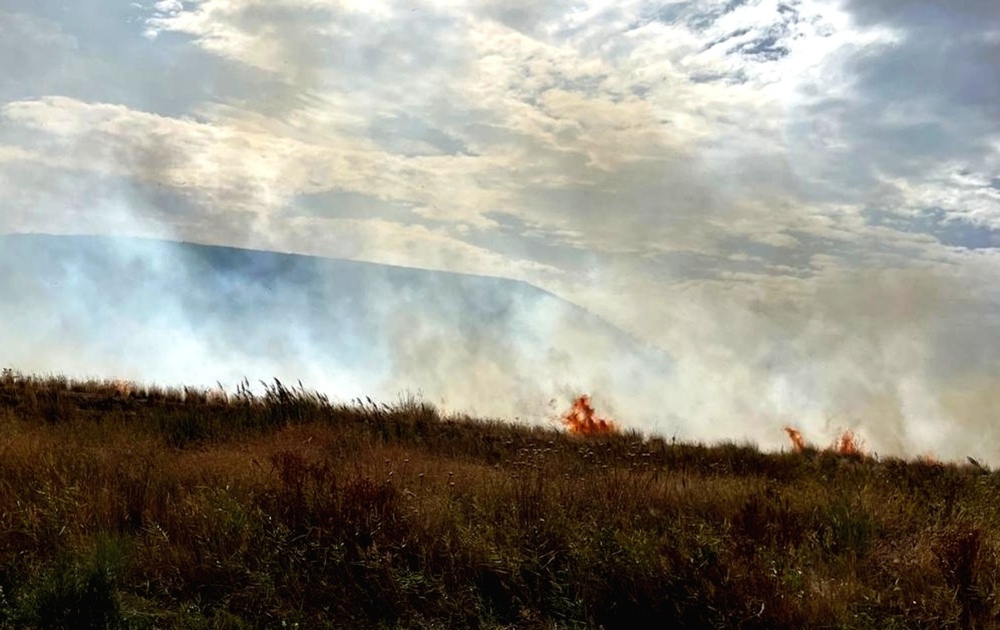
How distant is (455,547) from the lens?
6.36 metres

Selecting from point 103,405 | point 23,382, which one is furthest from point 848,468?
point 23,382

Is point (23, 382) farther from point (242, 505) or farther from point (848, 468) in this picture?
point (848, 468)

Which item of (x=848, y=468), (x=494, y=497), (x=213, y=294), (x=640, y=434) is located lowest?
(x=213, y=294)

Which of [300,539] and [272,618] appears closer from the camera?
[272,618]

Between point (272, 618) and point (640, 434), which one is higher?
point (272, 618)

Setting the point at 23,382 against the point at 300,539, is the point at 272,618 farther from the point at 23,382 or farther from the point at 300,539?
the point at 23,382

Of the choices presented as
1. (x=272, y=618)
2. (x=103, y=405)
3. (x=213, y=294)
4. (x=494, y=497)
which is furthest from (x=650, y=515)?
(x=213, y=294)

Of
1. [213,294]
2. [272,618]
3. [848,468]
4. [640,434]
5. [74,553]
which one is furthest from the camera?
[213,294]

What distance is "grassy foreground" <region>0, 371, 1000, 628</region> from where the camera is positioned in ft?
18.2

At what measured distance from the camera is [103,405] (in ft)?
49.0

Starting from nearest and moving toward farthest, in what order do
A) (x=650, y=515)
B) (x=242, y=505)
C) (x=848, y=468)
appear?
(x=242, y=505)
(x=650, y=515)
(x=848, y=468)

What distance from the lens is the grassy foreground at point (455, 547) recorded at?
5559 mm

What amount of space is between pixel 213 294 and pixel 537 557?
68.8m

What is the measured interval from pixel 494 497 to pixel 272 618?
2.68 m
